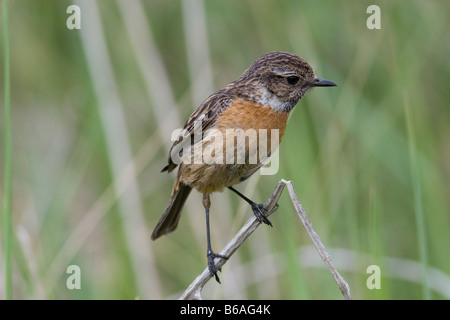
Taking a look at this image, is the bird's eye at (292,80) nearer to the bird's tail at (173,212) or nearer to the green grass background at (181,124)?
the green grass background at (181,124)

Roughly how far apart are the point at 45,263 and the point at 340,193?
74.2 inches

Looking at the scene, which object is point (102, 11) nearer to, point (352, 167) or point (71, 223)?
point (71, 223)

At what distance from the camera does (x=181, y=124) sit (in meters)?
5.10

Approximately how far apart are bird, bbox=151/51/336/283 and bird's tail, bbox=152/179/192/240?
0.32 feet

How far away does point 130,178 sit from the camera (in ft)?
15.5

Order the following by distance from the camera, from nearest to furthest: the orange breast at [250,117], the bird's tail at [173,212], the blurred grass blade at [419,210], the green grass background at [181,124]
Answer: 1. the blurred grass blade at [419,210]
2. the orange breast at [250,117]
3. the bird's tail at [173,212]
4. the green grass background at [181,124]

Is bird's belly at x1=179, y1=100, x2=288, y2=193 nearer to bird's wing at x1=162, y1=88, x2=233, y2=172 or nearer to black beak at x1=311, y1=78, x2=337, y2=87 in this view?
bird's wing at x1=162, y1=88, x2=233, y2=172

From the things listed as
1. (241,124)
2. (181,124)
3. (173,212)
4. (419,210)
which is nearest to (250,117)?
(241,124)

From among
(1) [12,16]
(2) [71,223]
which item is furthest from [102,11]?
(2) [71,223]

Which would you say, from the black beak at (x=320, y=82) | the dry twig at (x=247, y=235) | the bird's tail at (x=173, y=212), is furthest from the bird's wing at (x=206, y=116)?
the dry twig at (x=247, y=235)

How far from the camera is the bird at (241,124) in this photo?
373 centimetres

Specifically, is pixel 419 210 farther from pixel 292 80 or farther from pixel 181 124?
pixel 181 124

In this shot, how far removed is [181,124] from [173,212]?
3.31 ft

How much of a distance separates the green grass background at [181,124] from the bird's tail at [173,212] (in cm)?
37
